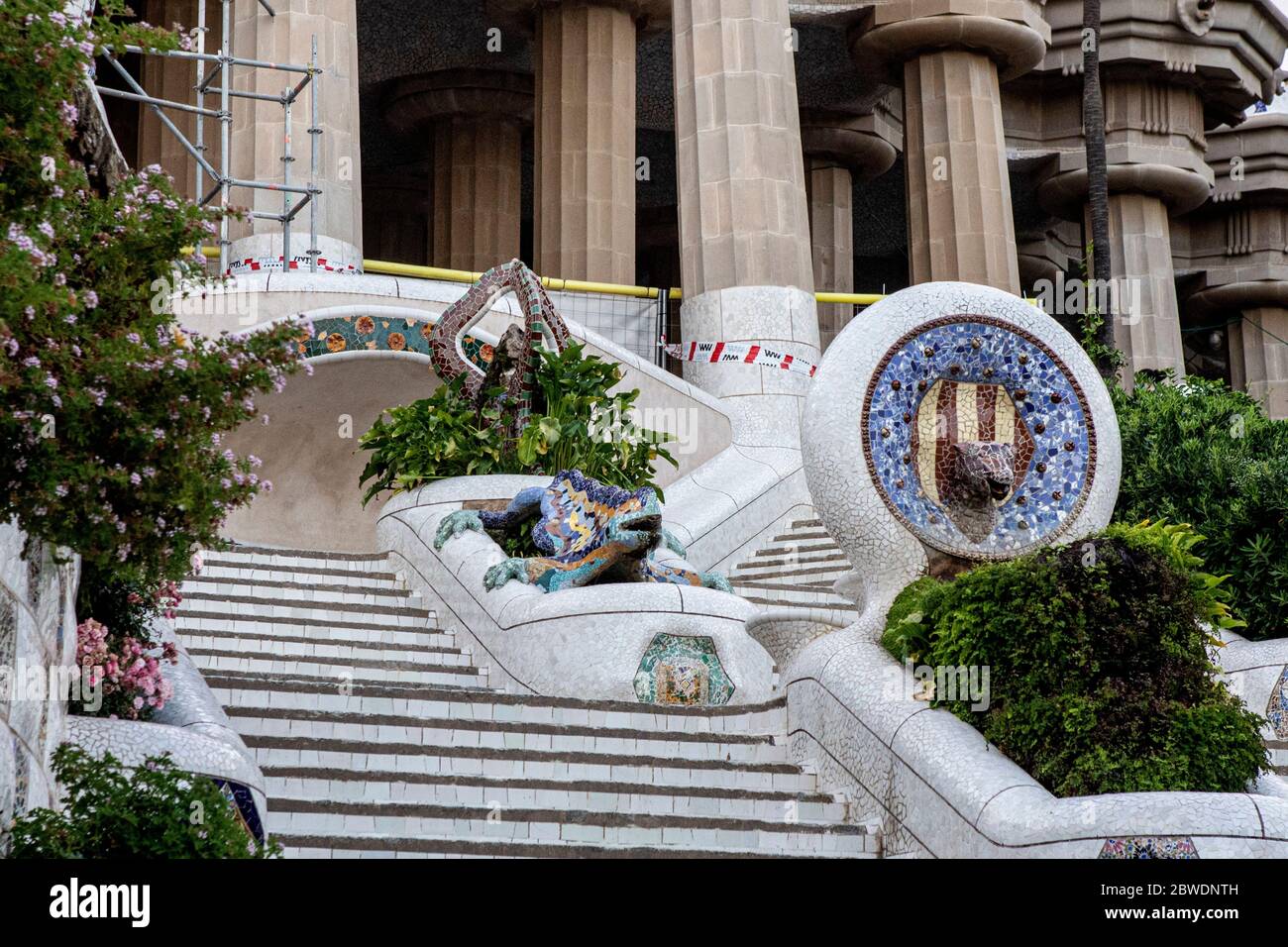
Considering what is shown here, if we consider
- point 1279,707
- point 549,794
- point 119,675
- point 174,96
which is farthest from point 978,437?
point 174,96

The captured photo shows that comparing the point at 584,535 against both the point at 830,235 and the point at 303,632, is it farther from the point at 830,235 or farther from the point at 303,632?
the point at 830,235

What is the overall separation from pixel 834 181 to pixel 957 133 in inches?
218

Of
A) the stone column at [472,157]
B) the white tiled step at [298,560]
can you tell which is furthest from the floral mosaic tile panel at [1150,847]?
the stone column at [472,157]

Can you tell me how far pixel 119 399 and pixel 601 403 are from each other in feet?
30.4

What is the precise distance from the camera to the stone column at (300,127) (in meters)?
20.0

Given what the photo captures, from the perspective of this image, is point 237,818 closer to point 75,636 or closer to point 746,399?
point 75,636

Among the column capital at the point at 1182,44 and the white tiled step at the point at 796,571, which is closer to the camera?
the white tiled step at the point at 796,571

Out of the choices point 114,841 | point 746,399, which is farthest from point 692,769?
point 746,399

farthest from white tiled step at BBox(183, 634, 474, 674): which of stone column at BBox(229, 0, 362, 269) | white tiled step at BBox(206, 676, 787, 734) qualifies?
stone column at BBox(229, 0, 362, 269)

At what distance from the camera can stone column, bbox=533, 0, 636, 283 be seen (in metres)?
25.4

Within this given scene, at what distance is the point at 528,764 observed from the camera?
30.9 ft

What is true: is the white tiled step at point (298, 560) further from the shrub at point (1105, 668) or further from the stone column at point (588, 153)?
the stone column at point (588, 153)

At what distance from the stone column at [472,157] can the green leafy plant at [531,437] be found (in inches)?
585
